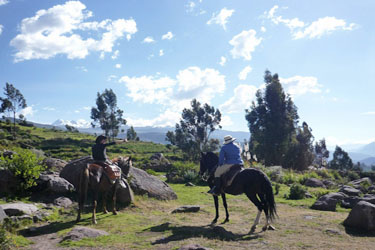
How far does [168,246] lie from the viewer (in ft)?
22.6

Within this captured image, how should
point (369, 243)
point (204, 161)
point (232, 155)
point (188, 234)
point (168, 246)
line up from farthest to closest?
point (204, 161)
point (232, 155)
point (188, 234)
point (369, 243)
point (168, 246)


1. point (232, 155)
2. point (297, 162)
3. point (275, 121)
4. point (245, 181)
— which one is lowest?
point (297, 162)

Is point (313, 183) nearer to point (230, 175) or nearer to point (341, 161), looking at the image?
point (230, 175)

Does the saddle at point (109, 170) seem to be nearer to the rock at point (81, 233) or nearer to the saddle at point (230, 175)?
the rock at point (81, 233)

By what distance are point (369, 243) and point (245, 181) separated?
12.3 feet

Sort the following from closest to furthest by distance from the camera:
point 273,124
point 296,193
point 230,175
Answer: point 230,175
point 296,193
point 273,124

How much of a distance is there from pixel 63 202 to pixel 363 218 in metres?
11.1

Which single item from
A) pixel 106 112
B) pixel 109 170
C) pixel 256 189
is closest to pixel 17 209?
pixel 109 170

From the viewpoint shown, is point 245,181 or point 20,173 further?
point 20,173

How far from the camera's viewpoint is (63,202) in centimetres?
1100

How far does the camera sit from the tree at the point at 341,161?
229ft

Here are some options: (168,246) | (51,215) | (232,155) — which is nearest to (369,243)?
(232,155)

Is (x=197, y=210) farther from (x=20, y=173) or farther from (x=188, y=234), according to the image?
(x=20, y=173)

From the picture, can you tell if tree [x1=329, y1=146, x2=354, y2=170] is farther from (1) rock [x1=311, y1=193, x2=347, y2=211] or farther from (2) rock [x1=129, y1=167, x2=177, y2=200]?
(2) rock [x1=129, y1=167, x2=177, y2=200]
